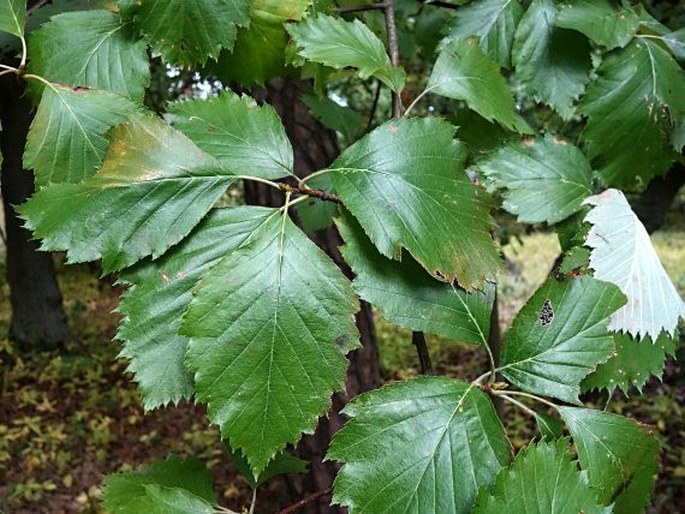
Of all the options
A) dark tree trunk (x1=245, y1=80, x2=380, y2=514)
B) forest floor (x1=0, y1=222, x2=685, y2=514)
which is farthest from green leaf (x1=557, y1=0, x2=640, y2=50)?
forest floor (x1=0, y1=222, x2=685, y2=514)

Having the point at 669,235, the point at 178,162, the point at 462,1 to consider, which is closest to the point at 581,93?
the point at 462,1

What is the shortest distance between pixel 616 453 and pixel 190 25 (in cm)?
63

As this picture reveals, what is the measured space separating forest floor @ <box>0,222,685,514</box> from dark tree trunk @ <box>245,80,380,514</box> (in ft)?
3.53

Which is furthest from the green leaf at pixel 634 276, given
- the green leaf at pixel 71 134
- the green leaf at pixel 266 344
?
the green leaf at pixel 71 134

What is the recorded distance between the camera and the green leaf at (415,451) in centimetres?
55

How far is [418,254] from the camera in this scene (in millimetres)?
570

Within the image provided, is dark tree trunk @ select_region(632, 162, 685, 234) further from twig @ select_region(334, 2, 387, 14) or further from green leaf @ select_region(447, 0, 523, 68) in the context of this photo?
twig @ select_region(334, 2, 387, 14)

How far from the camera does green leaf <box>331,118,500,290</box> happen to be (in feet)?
1.90

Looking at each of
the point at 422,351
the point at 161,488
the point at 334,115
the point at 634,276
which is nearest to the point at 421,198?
the point at 422,351

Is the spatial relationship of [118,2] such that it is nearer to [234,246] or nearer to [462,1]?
[234,246]

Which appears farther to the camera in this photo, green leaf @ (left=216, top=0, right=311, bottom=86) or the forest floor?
the forest floor

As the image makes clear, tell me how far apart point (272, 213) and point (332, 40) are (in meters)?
0.24

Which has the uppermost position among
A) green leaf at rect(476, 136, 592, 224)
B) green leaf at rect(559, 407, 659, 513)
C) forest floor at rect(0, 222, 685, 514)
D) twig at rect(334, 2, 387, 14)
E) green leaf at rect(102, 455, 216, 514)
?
twig at rect(334, 2, 387, 14)

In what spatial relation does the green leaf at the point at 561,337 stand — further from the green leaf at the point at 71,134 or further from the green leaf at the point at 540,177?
the green leaf at the point at 71,134
